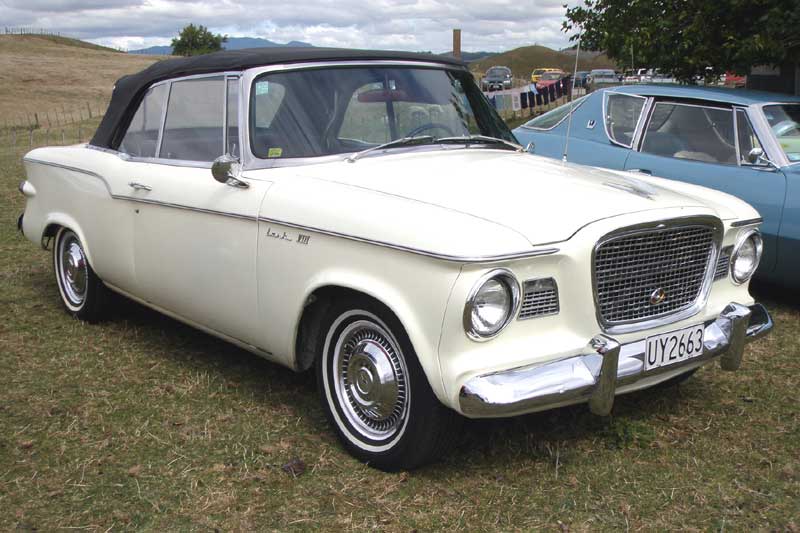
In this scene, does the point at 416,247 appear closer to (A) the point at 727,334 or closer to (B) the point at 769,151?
(A) the point at 727,334

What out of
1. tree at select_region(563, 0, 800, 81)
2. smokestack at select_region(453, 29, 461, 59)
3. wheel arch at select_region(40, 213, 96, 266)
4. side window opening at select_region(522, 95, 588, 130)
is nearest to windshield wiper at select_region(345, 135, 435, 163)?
wheel arch at select_region(40, 213, 96, 266)

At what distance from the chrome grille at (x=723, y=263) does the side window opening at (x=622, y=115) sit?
9.11ft

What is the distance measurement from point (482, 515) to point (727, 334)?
53.0 inches

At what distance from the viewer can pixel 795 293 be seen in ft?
19.8

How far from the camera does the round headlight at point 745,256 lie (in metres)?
3.80

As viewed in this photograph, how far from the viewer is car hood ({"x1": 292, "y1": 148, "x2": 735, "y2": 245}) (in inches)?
121

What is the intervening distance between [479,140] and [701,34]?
602 cm

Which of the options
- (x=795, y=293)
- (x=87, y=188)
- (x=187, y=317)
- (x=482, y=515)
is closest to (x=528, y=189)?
(x=482, y=515)

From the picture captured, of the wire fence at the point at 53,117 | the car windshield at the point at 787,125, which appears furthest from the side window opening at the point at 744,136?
the wire fence at the point at 53,117

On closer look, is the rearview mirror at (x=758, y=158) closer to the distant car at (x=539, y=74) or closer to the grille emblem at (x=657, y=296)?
the grille emblem at (x=657, y=296)

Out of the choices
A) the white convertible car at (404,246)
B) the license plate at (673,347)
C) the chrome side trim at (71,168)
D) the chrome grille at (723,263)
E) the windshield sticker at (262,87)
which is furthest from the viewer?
the chrome side trim at (71,168)

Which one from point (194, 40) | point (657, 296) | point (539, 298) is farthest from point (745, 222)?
point (194, 40)

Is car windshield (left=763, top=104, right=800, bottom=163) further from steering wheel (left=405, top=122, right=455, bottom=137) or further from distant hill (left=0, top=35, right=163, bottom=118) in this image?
distant hill (left=0, top=35, right=163, bottom=118)

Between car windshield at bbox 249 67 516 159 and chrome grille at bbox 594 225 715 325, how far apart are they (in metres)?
1.35
